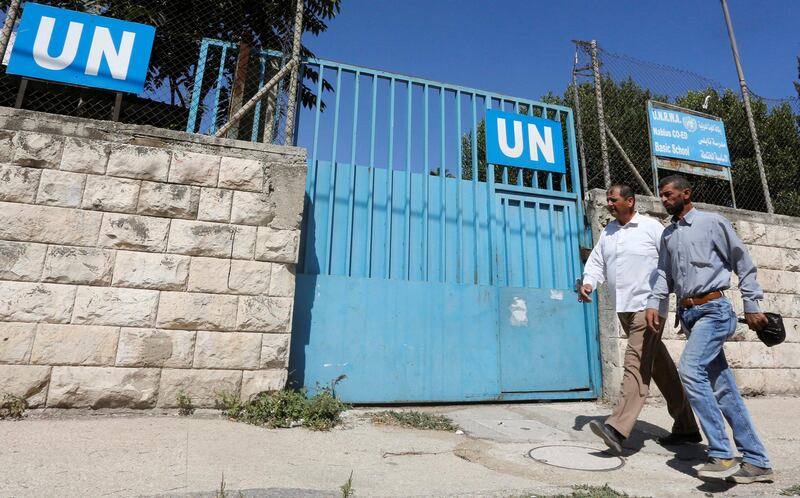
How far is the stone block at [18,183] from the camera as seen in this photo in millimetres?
3605

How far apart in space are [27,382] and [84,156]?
1.84m

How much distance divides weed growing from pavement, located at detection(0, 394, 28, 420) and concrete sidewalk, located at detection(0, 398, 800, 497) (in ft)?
0.29

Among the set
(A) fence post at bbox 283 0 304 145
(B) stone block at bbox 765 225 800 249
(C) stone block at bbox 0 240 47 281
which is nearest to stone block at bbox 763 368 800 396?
(B) stone block at bbox 765 225 800 249

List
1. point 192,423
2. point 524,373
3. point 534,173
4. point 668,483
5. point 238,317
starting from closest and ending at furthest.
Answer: point 668,483 < point 192,423 < point 238,317 < point 524,373 < point 534,173

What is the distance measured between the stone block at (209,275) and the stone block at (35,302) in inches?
35.1

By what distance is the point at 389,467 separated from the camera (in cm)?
260

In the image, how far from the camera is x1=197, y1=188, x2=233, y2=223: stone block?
12.9 feet

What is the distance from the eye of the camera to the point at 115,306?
3578 millimetres

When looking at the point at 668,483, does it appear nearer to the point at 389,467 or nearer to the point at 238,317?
the point at 389,467

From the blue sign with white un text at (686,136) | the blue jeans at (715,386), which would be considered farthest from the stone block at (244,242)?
the blue sign with white un text at (686,136)

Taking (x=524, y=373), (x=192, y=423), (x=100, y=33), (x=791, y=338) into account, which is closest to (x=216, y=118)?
(x=100, y=33)

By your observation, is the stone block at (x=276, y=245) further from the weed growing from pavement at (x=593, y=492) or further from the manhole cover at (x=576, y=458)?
the weed growing from pavement at (x=593, y=492)

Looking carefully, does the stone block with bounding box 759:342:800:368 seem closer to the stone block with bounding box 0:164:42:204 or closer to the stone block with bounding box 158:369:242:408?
the stone block with bounding box 158:369:242:408

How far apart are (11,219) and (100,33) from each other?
6.58ft
